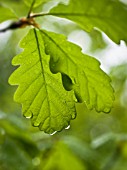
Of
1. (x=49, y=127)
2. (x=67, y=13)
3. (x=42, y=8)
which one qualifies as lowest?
(x=49, y=127)

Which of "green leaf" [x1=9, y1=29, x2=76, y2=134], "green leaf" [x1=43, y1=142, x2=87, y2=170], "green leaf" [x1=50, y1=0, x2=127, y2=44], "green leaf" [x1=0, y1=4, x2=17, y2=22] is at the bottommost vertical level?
"green leaf" [x1=43, y1=142, x2=87, y2=170]

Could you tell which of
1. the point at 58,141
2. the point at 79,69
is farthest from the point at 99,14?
the point at 58,141

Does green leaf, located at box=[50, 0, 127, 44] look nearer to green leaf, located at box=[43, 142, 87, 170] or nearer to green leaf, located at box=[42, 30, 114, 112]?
green leaf, located at box=[42, 30, 114, 112]

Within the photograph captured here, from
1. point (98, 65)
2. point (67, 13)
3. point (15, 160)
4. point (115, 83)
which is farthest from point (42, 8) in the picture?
point (98, 65)

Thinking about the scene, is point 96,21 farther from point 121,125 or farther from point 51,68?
point 121,125

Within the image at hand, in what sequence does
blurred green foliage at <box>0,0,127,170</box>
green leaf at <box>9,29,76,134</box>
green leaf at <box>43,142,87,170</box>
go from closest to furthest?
green leaf at <box>9,29,76,134</box> → blurred green foliage at <box>0,0,127,170</box> → green leaf at <box>43,142,87,170</box>

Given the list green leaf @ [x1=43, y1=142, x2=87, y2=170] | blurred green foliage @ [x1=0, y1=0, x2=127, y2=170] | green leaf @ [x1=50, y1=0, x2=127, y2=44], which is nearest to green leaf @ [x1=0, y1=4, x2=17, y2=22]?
green leaf @ [x1=50, y1=0, x2=127, y2=44]

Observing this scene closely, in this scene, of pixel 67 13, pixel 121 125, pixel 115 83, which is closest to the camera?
pixel 67 13
